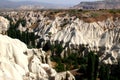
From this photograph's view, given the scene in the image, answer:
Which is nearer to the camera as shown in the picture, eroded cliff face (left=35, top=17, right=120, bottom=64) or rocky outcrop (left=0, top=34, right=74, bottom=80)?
rocky outcrop (left=0, top=34, right=74, bottom=80)

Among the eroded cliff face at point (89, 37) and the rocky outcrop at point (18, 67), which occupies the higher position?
the rocky outcrop at point (18, 67)

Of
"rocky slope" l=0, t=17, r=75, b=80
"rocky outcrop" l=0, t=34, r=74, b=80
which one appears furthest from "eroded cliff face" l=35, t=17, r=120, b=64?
"rocky outcrop" l=0, t=34, r=74, b=80

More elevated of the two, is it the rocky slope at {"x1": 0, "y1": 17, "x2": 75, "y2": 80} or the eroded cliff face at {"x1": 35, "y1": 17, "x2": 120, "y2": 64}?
the rocky slope at {"x1": 0, "y1": 17, "x2": 75, "y2": 80}

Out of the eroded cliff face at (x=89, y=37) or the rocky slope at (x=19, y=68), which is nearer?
the rocky slope at (x=19, y=68)

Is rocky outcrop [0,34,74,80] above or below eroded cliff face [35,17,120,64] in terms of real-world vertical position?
above

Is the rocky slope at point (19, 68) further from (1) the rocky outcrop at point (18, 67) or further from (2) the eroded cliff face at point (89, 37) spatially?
(2) the eroded cliff face at point (89, 37)

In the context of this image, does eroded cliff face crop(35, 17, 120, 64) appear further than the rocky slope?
Yes

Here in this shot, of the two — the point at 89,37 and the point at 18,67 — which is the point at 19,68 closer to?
the point at 18,67

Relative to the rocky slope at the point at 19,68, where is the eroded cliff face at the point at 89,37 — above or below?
below

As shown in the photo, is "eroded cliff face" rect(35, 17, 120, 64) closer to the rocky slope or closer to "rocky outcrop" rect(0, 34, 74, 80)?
the rocky slope

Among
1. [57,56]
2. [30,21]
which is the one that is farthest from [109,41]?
[30,21]

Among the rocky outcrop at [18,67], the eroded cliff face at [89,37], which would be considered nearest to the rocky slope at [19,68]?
the rocky outcrop at [18,67]
